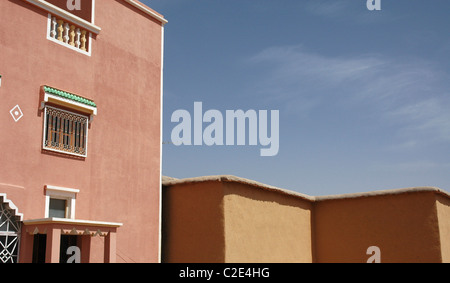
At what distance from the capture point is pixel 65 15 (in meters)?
10.7

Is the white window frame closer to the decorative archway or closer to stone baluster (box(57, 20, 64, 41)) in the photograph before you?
the decorative archway

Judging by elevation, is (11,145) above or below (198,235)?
above

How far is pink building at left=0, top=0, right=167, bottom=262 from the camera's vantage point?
30.9 feet

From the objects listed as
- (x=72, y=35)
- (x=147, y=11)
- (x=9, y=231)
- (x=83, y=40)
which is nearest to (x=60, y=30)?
(x=72, y=35)

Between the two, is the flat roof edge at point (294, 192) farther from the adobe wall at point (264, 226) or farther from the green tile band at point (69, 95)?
the green tile band at point (69, 95)

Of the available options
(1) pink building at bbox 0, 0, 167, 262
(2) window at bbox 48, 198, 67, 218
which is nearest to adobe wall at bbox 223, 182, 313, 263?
(1) pink building at bbox 0, 0, 167, 262

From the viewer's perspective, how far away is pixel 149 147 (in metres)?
12.4

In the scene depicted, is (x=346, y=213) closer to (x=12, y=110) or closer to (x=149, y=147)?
(x=149, y=147)

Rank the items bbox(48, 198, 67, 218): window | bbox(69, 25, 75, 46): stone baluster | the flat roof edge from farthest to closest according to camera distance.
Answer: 1. the flat roof edge
2. bbox(69, 25, 75, 46): stone baluster
3. bbox(48, 198, 67, 218): window

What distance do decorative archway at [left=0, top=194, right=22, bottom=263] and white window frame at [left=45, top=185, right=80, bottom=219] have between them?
67cm

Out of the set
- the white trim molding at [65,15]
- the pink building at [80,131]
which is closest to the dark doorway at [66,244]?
the pink building at [80,131]

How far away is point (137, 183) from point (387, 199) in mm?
6399

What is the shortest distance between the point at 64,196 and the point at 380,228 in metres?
7.87
